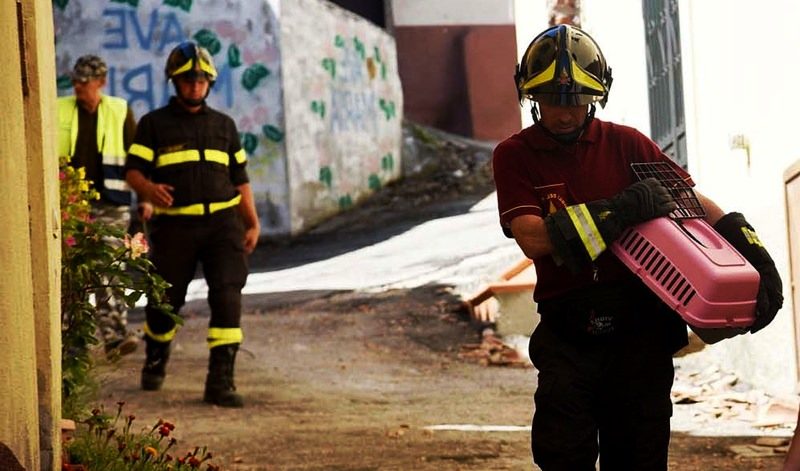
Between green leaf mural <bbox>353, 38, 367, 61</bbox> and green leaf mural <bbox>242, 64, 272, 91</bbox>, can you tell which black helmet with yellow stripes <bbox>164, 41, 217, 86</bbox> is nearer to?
green leaf mural <bbox>242, 64, 272, 91</bbox>

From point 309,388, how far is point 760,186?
9.94ft

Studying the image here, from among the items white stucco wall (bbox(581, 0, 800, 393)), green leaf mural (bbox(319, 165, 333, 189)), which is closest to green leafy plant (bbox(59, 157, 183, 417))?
white stucco wall (bbox(581, 0, 800, 393))

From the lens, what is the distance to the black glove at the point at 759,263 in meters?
4.51

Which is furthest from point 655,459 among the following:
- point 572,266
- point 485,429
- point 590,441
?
point 485,429

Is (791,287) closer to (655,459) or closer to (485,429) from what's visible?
(485,429)

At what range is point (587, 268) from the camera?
15.5ft

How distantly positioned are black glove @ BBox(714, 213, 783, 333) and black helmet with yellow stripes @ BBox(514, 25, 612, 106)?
0.53m

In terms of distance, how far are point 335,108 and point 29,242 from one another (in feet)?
57.4

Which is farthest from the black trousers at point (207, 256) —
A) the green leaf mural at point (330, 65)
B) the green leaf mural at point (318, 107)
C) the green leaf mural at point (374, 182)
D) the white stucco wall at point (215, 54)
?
the green leaf mural at point (374, 182)

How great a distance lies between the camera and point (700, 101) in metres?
10.6

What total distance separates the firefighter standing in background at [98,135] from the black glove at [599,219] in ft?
21.4

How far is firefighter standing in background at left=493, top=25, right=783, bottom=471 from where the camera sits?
182 inches

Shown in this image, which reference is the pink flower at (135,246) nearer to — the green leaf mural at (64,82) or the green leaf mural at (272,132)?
the green leaf mural at (272,132)

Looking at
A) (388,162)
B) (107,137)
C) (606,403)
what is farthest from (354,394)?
(388,162)
